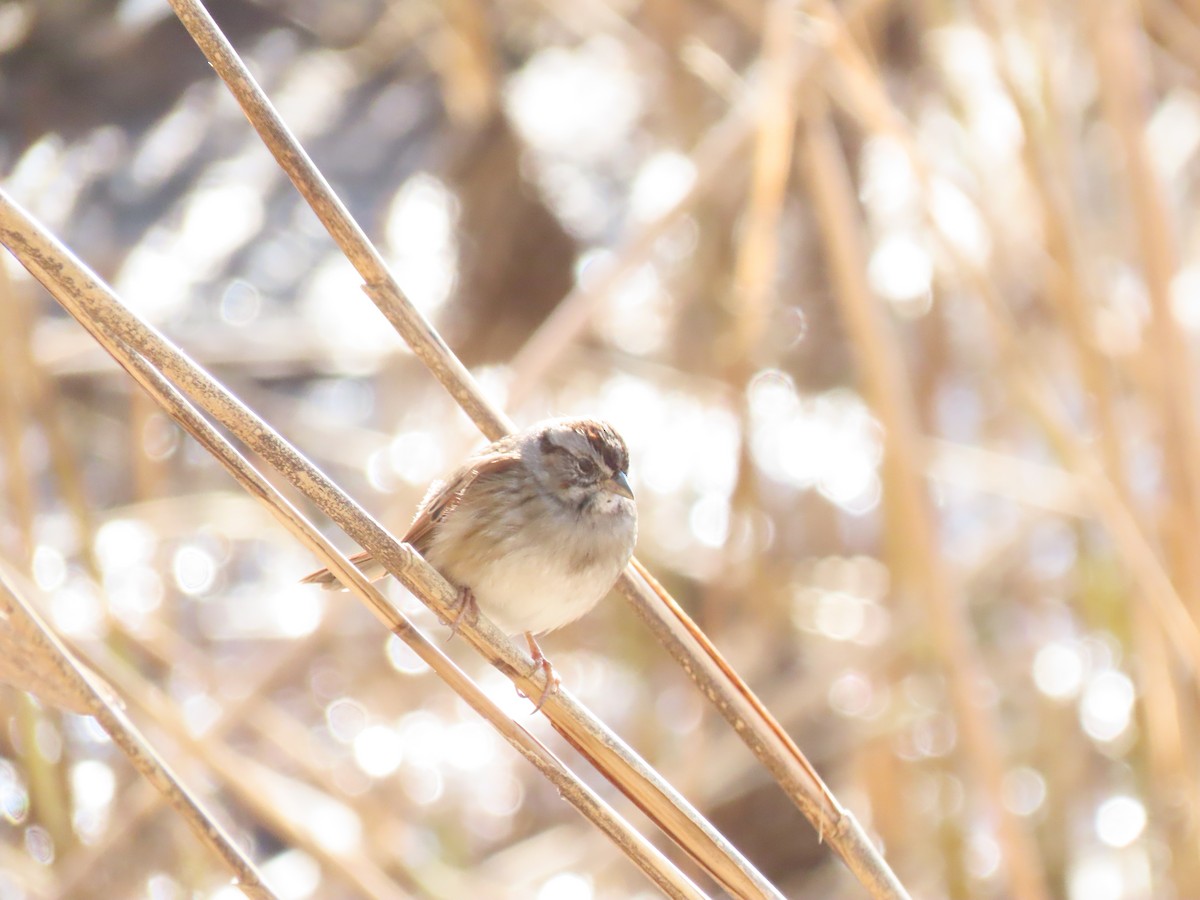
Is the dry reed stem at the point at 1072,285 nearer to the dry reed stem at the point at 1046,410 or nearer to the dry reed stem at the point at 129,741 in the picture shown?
the dry reed stem at the point at 1046,410

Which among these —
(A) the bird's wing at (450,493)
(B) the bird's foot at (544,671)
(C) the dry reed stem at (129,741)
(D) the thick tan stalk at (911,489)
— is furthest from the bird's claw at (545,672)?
(D) the thick tan stalk at (911,489)

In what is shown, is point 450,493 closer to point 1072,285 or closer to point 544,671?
point 544,671

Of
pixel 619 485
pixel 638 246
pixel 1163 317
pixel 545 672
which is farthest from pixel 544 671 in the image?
pixel 1163 317

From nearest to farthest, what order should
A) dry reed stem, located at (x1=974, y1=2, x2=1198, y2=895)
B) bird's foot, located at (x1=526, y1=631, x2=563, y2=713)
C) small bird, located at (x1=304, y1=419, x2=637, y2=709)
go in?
bird's foot, located at (x1=526, y1=631, x2=563, y2=713)
small bird, located at (x1=304, y1=419, x2=637, y2=709)
dry reed stem, located at (x1=974, y1=2, x2=1198, y2=895)

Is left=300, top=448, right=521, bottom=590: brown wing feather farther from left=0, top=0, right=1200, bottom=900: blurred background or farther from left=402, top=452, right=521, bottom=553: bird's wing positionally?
left=0, top=0, right=1200, bottom=900: blurred background

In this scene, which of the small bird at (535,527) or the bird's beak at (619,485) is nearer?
the small bird at (535,527)

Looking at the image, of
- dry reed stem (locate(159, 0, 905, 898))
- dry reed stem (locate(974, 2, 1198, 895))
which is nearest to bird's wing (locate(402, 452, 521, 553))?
dry reed stem (locate(159, 0, 905, 898))
